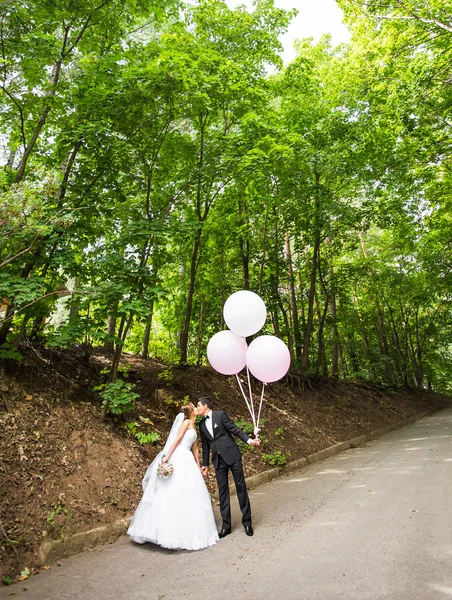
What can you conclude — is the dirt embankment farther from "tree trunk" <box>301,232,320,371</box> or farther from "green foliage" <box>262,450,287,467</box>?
"tree trunk" <box>301,232,320,371</box>

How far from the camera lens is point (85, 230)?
651cm

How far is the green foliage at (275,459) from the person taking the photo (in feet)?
27.3

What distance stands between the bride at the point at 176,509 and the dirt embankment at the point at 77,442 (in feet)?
2.89

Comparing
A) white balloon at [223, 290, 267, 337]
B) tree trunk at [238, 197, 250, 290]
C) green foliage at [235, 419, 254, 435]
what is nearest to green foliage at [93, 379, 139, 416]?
white balloon at [223, 290, 267, 337]

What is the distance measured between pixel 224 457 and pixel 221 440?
23 cm

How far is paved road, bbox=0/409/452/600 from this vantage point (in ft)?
10.8

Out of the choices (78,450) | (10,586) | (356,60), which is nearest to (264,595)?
(10,586)

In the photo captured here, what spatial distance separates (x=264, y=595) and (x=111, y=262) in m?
4.92

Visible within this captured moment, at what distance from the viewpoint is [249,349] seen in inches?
221

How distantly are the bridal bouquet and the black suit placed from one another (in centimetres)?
73

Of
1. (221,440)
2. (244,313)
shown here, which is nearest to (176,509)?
(221,440)

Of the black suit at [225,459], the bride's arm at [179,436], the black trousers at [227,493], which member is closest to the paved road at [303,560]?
the black trousers at [227,493]

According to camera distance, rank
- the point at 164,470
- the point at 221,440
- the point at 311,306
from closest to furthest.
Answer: the point at 164,470 → the point at 221,440 → the point at 311,306

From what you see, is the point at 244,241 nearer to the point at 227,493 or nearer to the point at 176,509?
the point at 227,493
